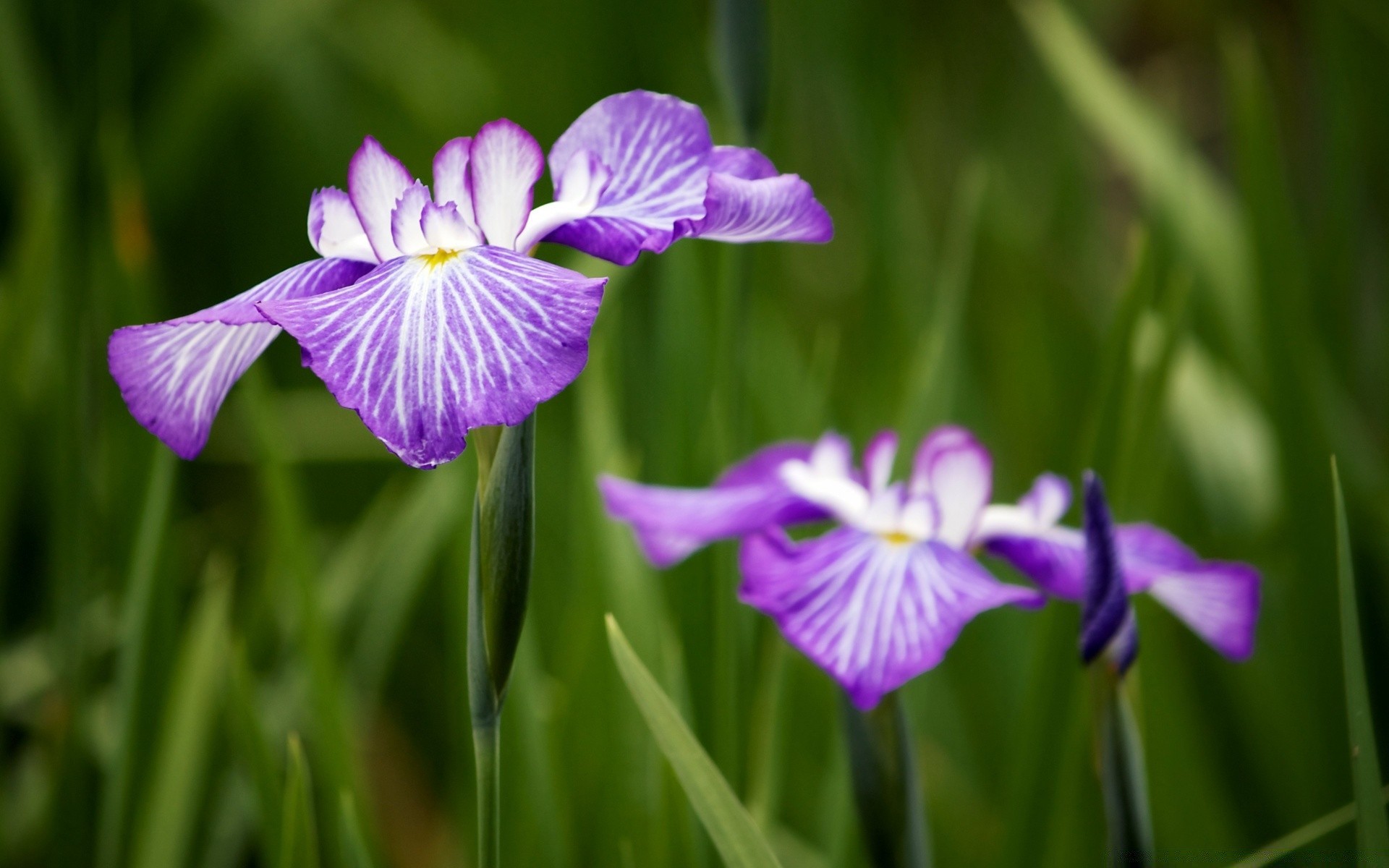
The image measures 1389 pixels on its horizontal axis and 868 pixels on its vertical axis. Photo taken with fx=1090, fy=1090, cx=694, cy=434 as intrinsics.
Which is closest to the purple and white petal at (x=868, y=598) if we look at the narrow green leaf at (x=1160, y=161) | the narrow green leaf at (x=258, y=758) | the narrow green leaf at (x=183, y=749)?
the narrow green leaf at (x=258, y=758)

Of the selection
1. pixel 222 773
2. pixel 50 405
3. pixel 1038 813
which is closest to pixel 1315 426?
pixel 1038 813

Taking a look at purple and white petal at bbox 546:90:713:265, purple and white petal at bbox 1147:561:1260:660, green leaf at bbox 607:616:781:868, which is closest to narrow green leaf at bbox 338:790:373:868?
green leaf at bbox 607:616:781:868

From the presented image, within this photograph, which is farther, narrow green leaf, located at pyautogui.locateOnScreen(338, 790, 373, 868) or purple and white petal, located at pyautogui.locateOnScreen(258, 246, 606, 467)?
narrow green leaf, located at pyautogui.locateOnScreen(338, 790, 373, 868)

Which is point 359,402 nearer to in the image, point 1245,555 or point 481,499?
point 481,499

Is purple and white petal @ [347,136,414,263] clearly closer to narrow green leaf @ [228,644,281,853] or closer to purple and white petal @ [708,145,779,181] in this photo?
purple and white petal @ [708,145,779,181]

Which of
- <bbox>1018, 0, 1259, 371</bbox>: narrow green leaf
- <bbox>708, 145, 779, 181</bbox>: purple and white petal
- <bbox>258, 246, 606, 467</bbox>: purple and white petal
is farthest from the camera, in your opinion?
<bbox>1018, 0, 1259, 371</bbox>: narrow green leaf

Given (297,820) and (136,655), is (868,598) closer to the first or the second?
(297,820)

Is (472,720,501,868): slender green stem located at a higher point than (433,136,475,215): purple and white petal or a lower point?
lower
